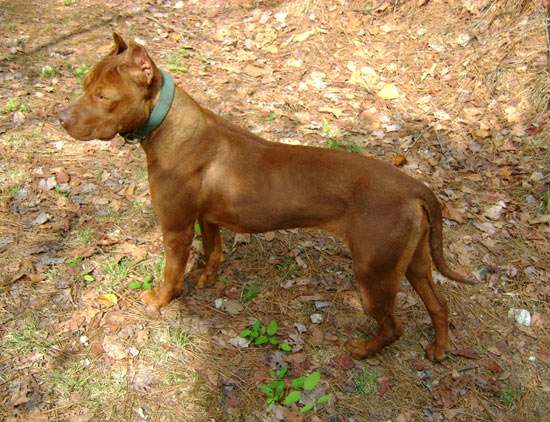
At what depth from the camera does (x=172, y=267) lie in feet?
13.1

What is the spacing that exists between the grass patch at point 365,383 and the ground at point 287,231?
1cm

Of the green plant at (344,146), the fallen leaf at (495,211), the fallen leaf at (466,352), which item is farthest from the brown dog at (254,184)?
the green plant at (344,146)

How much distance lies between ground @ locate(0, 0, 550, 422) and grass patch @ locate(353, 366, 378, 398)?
11 millimetres

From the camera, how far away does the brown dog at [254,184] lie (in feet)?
10.9

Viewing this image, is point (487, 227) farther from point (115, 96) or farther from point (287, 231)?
point (115, 96)

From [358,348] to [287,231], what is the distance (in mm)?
1445

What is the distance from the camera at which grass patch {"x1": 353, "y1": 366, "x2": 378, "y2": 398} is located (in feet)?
12.8

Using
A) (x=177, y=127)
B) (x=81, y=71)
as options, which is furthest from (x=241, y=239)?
(x=81, y=71)

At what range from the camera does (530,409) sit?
12.8 feet

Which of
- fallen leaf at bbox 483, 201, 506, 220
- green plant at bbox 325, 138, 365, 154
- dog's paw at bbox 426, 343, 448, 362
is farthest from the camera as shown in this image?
green plant at bbox 325, 138, 365, 154

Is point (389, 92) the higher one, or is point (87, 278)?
point (389, 92)

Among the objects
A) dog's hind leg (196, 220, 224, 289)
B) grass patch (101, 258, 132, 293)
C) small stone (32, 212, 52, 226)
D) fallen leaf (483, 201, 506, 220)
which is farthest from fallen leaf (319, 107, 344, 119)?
small stone (32, 212, 52, 226)

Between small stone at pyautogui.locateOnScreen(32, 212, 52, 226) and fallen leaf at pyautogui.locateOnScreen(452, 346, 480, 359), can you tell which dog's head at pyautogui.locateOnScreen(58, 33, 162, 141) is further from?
fallen leaf at pyautogui.locateOnScreen(452, 346, 480, 359)

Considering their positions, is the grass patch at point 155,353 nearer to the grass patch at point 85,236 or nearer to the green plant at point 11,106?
the grass patch at point 85,236
